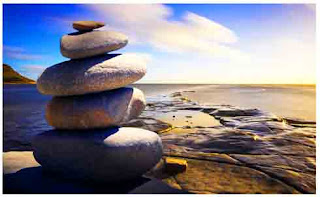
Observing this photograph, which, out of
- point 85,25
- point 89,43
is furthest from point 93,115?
point 85,25

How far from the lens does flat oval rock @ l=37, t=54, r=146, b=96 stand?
4.09m

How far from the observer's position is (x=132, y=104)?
14.8ft

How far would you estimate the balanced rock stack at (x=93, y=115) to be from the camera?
3.99 metres

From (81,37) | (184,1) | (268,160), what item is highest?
(184,1)

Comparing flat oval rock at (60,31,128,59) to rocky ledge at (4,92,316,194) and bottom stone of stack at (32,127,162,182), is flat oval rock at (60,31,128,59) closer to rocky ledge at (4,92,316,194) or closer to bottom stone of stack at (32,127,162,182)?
bottom stone of stack at (32,127,162,182)

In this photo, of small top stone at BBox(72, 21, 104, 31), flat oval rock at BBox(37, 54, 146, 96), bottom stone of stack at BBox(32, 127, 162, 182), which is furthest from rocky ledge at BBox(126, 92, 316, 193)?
small top stone at BBox(72, 21, 104, 31)

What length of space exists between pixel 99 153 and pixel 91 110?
0.59 m

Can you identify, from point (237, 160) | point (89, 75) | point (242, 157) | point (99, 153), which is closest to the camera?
point (99, 153)

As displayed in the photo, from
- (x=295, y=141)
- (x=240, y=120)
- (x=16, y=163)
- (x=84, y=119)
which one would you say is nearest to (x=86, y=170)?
(x=84, y=119)

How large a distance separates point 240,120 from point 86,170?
7.07 meters

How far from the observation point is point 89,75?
408cm

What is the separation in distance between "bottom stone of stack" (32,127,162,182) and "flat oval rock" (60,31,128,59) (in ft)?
3.50

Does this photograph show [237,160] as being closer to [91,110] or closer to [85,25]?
[91,110]

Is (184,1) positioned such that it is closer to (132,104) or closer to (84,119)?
(132,104)
